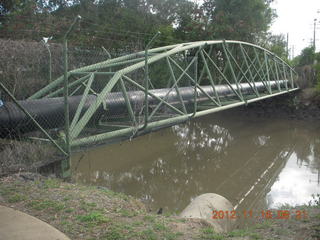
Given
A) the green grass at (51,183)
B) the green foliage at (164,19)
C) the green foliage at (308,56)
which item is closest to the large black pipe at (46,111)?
the green grass at (51,183)

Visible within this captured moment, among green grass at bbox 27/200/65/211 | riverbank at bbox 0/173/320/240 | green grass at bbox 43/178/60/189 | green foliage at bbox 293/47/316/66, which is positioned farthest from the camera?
green foliage at bbox 293/47/316/66

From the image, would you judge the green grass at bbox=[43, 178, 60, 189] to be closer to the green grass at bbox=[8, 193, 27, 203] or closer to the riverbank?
the riverbank

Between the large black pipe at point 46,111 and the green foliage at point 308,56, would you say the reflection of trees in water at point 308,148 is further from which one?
the green foliage at point 308,56

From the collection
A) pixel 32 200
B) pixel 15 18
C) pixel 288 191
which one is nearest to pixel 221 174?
pixel 288 191

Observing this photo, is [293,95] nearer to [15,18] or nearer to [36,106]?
[15,18]

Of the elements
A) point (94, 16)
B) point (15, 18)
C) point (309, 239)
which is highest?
point (94, 16)

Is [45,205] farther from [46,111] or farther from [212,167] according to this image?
[212,167]

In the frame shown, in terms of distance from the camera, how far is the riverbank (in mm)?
3852

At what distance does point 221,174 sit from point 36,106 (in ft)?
21.4

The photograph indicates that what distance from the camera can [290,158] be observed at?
41.8 ft

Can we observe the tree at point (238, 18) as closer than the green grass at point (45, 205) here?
No

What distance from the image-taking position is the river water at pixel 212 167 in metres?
8.59

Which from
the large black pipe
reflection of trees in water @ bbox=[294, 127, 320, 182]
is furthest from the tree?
the large black pipe

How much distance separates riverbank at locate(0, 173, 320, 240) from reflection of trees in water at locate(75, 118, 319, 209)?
3278 millimetres
